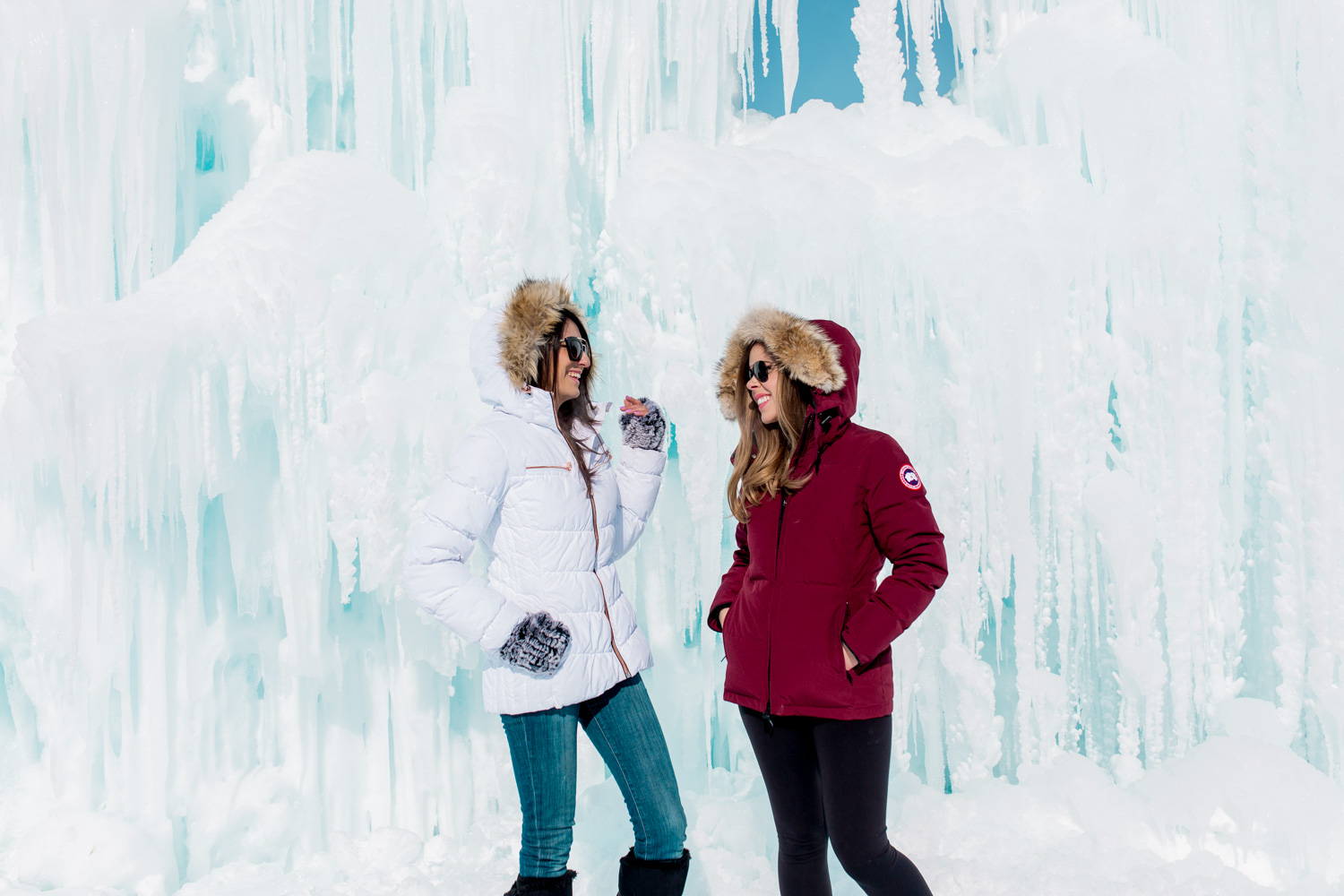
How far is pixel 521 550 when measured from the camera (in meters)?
1.69

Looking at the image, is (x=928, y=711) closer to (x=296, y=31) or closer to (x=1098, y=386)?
(x=1098, y=386)

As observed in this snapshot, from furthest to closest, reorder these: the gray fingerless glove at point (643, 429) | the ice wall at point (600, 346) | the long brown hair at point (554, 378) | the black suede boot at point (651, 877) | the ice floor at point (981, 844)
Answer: the ice wall at point (600, 346) < the ice floor at point (981, 844) < the gray fingerless glove at point (643, 429) < the long brown hair at point (554, 378) < the black suede boot at point (651, 877)

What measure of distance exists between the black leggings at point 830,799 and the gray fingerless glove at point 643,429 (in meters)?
0.64

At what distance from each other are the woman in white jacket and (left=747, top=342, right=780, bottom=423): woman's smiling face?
1.19ft

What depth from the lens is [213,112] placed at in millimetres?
4203

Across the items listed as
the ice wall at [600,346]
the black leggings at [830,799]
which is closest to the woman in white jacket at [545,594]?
the black leggings at [830,799]

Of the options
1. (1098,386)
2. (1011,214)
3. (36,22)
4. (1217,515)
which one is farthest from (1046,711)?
(36,22)

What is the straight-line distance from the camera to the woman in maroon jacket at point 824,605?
160 centimetres

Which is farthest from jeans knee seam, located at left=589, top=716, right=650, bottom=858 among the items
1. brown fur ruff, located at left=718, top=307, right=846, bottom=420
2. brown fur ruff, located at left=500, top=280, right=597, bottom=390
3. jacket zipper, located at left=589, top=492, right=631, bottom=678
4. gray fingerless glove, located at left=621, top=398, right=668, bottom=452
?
brown fur ruff, located at left=718, top=307, right=846, bottom=420

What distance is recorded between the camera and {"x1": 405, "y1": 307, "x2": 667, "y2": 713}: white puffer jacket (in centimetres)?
159

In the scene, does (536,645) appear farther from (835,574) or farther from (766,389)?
(766,389)

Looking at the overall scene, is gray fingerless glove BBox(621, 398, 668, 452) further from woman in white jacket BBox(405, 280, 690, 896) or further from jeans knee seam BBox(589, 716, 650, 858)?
jeans knee seam BBox(589, 716, 650, 858)

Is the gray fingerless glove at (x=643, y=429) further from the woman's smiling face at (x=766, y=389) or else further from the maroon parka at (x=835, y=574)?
the maroon parka at (x=835, y=574)

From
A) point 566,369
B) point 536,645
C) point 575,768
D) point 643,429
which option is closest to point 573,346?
point 566,369
